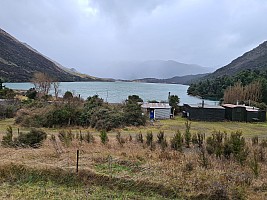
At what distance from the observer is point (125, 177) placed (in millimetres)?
6688

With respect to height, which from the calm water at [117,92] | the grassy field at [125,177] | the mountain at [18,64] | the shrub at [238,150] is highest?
the mountain at [18,64]

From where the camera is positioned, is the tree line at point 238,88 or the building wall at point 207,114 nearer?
the building wall at point 207,114

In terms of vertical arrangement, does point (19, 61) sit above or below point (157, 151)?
above

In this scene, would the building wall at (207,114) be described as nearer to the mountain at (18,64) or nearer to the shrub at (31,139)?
the shrub at (31,139)

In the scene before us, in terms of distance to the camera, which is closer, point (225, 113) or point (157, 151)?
point (157, 151)

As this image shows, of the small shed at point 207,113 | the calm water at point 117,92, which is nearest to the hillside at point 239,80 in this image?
the calm water at point 117,92

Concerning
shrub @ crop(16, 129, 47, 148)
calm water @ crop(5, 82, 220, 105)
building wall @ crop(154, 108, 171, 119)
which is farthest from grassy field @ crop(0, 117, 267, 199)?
calm water @ crop(5, 82, 220, 105)

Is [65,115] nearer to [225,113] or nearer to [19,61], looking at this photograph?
[225,113]

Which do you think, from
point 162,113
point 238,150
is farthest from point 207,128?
point 238,150

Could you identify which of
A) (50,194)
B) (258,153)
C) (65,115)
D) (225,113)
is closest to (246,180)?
(258,153)

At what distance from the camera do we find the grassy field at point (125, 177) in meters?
6.07

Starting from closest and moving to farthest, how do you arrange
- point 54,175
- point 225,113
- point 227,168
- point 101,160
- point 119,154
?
point 54,175 < point 227,168 < point 101,160 < point 119,154 < point 225,113

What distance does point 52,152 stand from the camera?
8695mm

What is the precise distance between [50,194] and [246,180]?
180 inches
